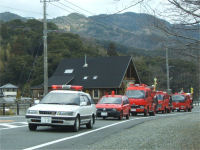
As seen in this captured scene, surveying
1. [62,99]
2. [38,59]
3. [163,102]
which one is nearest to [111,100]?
[62,99]

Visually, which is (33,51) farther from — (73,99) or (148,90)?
(73,99)

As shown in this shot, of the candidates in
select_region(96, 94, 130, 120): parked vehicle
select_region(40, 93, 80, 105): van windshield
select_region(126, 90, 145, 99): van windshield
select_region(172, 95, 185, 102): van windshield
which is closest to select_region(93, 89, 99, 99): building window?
select_region(172, 95, 185, 102): van windshield

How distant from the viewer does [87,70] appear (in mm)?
70625

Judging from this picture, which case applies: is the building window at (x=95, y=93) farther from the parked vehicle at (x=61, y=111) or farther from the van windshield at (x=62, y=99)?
the van windshield at (x=62, y=99)

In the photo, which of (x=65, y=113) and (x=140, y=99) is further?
(x=140, y=99)

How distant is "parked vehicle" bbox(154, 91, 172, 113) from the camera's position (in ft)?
141

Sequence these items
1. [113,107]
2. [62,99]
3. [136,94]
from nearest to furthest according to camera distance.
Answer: [62,99]
[113,107]
[136,94]

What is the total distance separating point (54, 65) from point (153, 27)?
258ft

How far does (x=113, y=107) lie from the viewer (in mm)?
26906

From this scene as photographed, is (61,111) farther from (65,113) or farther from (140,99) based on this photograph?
(140,99)

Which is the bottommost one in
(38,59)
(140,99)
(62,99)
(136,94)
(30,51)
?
(140,99)

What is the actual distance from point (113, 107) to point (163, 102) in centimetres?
1877

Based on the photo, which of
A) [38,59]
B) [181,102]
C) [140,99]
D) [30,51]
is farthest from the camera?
[30,51]

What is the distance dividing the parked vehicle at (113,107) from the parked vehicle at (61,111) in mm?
8211
